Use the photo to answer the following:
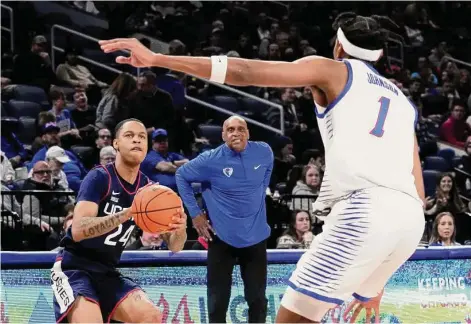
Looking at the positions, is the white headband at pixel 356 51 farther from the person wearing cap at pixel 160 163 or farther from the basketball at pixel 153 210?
the person wearing cap at pixel 160 163

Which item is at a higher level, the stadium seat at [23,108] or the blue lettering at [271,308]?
the stadium seat at [23,108]

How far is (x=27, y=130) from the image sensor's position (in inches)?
454

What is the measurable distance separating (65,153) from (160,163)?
110 cm

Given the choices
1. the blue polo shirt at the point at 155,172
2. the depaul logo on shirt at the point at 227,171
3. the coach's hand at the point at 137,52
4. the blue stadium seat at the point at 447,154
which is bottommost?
the blue stadium seat at the point at 447,154

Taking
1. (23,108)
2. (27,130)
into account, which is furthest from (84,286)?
(23,108)

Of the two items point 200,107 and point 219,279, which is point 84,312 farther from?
point 200,107

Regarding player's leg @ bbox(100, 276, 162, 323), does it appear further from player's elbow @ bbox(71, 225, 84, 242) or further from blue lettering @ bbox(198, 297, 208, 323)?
blue lettering @ bbox(198, 297, 208, 323)

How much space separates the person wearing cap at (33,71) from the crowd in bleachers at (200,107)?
0.05 feet

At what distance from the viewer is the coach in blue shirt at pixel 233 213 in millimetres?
7297

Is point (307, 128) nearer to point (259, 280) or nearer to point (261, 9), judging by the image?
point (261, 9)

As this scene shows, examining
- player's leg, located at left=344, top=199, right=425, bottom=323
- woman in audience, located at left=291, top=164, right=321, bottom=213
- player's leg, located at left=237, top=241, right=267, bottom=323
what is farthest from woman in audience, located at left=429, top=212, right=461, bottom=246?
player's leg, located at left=344, top=199, right=425, bottom=323

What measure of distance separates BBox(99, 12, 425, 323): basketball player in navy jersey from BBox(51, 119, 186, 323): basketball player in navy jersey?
1.64 meters

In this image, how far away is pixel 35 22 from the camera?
14000 mm

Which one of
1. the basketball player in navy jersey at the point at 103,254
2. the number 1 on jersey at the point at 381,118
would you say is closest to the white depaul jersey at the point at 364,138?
the number 1 on jersey at the point at 381,118
